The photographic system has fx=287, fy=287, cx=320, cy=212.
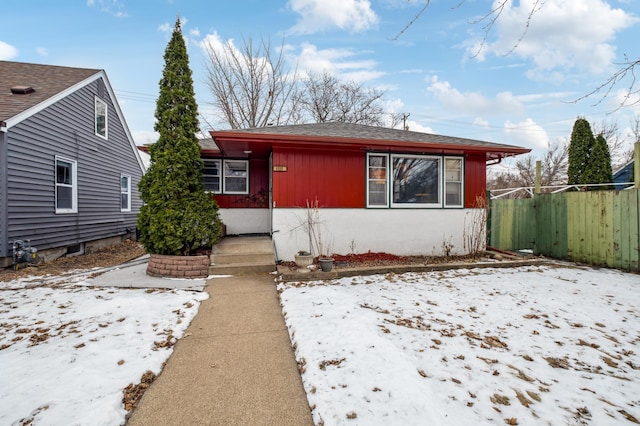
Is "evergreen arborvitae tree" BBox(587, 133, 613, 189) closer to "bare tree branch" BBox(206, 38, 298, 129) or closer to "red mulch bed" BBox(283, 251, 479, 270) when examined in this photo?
"red mulch bed" BBox(283, 251, 479, 270)

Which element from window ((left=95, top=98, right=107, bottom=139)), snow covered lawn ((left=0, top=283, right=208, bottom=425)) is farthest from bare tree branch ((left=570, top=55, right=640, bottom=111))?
window ((left=95, top=98, right=107, bottom=139))

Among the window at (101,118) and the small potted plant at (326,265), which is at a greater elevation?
the window at (101,118)

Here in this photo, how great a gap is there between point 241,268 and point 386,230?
11.5 feet

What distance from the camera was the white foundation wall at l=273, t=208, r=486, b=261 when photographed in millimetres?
6500

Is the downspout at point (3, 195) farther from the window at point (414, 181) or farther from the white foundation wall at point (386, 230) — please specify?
the window at point (414, 181)

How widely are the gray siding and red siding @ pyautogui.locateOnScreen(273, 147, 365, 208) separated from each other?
5951 millimetres

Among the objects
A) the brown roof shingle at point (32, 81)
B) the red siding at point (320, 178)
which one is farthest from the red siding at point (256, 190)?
the brown roof shingle at point (32, 81)

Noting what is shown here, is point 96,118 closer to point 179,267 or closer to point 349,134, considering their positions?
point 179,267

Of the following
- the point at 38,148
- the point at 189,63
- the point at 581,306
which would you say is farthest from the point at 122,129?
the point at 581,306

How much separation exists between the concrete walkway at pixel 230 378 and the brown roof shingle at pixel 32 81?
716 centimetres

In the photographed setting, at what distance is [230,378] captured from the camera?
8.01ft

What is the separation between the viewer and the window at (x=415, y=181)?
23.5 ft

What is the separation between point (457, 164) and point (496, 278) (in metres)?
3.21

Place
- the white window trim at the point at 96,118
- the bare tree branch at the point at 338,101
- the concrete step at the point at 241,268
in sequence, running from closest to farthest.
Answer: the concrete step at the point at 241,268 → the white window trim at the point at 96,118 → the bare tree branch at the point at 338,101
